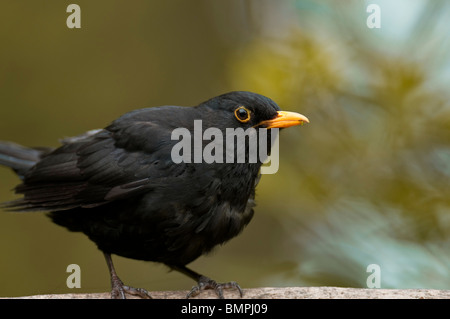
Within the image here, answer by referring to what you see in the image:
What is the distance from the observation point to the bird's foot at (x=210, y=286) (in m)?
4.20

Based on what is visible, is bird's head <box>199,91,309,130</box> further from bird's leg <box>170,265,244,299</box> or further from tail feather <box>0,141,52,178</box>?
tail feather <box>0,141,52,178</box>

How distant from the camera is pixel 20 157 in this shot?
188 inches

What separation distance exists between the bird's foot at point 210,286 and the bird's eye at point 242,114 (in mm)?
1111

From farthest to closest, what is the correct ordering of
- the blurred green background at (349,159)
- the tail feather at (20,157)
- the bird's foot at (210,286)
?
the tail feather at (20,157)
the bird's foot at (210,286)
the blurred green background at (349,159)

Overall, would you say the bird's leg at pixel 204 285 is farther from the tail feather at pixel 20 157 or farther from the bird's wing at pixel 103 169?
the tail feather at pixel 20 157

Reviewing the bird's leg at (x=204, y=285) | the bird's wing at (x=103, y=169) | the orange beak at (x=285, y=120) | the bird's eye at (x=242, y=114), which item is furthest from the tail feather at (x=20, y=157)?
the orange beak at (x=285, y=120)

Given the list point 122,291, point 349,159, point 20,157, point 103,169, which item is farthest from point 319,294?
point 20,157

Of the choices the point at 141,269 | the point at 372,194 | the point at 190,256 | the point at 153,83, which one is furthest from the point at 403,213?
the point at 153,83

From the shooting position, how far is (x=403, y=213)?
3.36 m

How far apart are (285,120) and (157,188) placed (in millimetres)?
874

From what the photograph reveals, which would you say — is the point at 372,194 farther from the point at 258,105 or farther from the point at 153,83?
the point at 153,83

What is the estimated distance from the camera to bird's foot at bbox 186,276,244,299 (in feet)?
13.8

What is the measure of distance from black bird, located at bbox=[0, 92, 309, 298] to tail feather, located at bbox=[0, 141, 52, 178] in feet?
1.44
